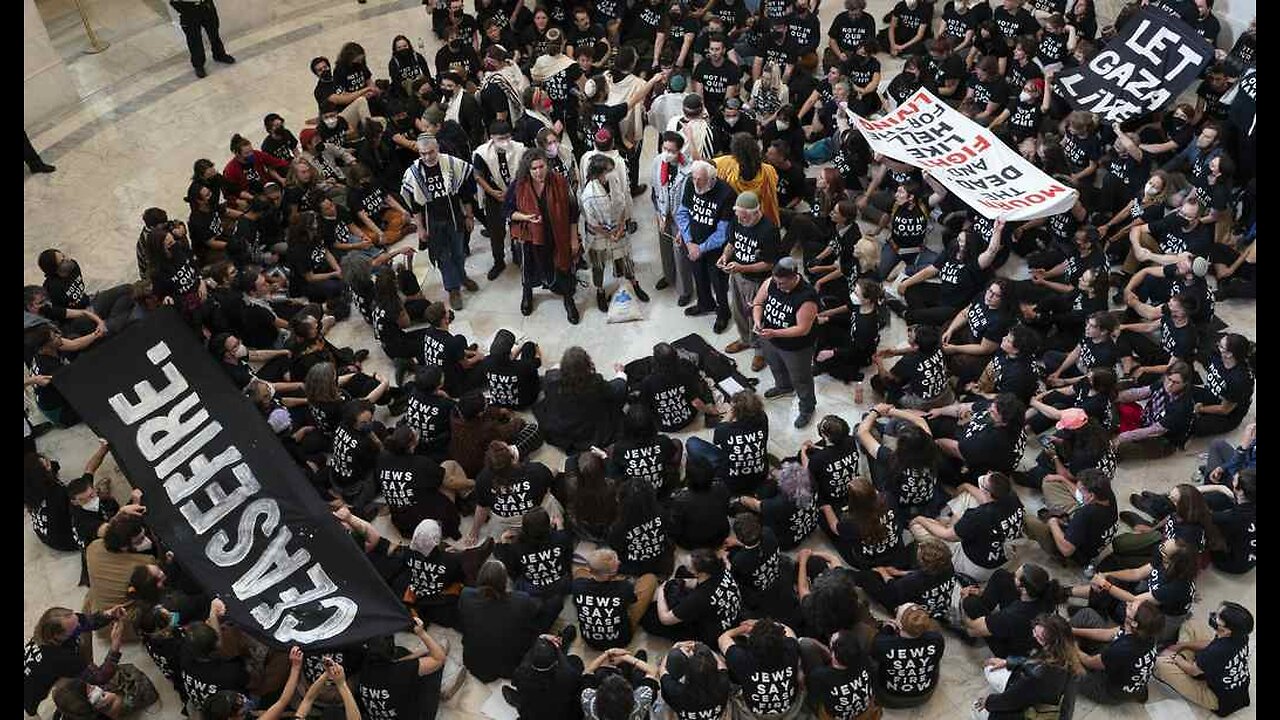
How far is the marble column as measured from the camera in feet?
53.0

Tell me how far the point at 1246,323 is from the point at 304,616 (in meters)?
9.10

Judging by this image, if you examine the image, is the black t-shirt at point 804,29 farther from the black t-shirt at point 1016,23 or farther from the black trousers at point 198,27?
the black trousers at point 198,27

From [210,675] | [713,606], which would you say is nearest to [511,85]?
[713,606]

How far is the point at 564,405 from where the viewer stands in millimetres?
10508

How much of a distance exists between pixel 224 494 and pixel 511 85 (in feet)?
22.9

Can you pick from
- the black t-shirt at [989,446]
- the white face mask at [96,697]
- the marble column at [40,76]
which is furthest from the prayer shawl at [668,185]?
the marble column at [40,76]

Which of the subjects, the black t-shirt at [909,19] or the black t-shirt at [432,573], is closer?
the black t-shirt at [432,573]

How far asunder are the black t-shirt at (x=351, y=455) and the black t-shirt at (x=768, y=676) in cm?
358

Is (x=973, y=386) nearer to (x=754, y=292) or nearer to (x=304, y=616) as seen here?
(x=754, y=292)

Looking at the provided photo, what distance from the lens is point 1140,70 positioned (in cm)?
1358

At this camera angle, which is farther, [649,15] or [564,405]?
[649,15]

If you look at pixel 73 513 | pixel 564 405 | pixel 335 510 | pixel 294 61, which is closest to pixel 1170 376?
pixel 564 405

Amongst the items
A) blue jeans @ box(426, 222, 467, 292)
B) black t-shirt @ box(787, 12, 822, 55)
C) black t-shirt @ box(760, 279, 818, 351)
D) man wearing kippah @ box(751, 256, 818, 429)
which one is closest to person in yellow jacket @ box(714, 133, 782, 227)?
man wearing kippah @ box(751, 256, 818, 429)

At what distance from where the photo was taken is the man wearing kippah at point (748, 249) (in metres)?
10.8
